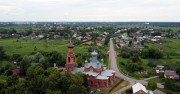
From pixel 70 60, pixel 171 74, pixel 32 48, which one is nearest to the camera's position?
pixel 70 60

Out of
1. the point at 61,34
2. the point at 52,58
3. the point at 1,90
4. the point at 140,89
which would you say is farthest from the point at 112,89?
the point at 61,34

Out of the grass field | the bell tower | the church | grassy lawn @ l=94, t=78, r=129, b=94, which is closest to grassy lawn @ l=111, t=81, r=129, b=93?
grassy lawn @ l=94, t=78, r=129, b=94

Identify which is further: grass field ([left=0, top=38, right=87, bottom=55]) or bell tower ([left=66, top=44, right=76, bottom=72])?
grass field ([left=0, top=38, right=87, bottom=55])

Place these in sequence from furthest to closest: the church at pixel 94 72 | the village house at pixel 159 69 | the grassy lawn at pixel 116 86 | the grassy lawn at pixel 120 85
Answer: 1. the village house at pixel 159 69
2. the church at pixel 94 72
3. the grassy lawn at pixel 120 85
4. the grassy lawn at pixel 116 86

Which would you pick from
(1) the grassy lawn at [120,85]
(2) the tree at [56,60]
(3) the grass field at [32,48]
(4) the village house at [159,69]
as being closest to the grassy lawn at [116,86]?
(1) the grassy lawn at [120,85]

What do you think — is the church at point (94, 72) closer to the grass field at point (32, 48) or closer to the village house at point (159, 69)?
the village house at point (159, 69)

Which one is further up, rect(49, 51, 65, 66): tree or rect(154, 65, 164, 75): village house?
rect(49, 51, 65, 66): tree

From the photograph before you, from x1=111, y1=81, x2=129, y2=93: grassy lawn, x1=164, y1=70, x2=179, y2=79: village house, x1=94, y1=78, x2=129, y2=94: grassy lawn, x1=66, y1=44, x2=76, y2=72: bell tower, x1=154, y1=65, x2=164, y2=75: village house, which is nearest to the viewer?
x1=94, y1=78, x2=129, y2=94: grassy lawn

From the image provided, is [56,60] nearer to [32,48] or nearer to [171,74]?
[171,74]

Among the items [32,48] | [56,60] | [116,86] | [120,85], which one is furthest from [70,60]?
[32,48]

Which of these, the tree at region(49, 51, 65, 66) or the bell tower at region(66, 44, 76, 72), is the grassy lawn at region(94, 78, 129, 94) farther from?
the tree at region(49, 51, 65, 66)

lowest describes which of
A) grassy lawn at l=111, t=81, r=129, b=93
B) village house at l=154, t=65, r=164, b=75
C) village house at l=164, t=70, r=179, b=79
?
grassy lawn at l=111, t=81, r=129, b=93
